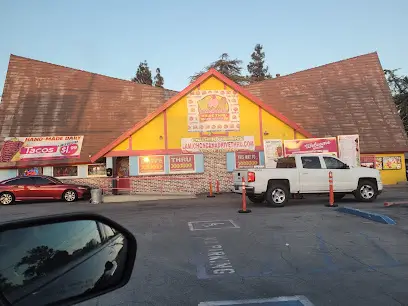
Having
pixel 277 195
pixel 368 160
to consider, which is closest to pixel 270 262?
pixel 277 195

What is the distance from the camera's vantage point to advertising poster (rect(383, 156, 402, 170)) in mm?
23438

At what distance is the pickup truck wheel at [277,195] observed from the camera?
43.9ft

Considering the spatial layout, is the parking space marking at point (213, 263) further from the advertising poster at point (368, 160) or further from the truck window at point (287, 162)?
the advertising poster at point (368, 160)

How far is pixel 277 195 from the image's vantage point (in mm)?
13453

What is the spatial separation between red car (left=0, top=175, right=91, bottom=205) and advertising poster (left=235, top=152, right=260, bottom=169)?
30.8 feet

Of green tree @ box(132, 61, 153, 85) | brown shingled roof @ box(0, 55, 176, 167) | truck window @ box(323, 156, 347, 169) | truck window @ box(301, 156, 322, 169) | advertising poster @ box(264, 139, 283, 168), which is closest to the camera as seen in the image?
truck window @ box(301, 156, 322, 169)

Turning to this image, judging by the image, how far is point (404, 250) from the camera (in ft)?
21.5

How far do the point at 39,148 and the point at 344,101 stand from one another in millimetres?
21950

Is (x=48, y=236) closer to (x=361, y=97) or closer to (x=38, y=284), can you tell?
(x=38, y=284)

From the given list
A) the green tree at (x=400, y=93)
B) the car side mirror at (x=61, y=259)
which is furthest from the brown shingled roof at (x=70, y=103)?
the green tree at (x=400, y=93)

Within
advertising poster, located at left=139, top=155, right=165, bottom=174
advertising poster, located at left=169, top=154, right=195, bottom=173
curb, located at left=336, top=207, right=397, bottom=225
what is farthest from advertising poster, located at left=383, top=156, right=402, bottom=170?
advertising poster, located at left=139, top=155, right=165, bottom=174

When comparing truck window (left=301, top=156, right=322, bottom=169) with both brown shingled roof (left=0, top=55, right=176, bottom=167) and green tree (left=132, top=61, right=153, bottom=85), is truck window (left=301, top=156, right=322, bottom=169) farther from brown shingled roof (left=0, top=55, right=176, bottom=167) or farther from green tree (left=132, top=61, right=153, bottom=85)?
green tree (left=132, top=61, right=153, bottom=85)

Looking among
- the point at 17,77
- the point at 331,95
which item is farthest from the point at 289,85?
the point at 17,77

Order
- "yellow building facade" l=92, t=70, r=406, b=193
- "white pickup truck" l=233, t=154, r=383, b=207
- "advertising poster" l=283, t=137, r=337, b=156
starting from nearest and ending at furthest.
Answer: "white pickup truck" l=233, t=154, r=383, b=207 → "advertising poster" l=283, t=137, r=337, b=156 → "yellow building facade" l=92, t=70, r=406, b=193
